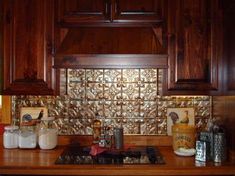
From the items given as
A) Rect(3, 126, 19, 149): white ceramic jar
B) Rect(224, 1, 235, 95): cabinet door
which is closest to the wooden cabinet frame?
Rect(3, 126, 19, 149): white ceramic jar

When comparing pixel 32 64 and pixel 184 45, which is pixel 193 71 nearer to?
pixel 184 45

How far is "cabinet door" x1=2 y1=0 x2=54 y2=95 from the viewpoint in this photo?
2.38m

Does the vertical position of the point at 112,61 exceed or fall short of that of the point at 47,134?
it exceeds it

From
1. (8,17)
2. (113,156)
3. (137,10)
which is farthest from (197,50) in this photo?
(8,17)

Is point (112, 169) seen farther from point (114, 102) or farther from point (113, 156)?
point (114, 102)

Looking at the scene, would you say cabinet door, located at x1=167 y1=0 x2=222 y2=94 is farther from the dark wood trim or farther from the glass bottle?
the glass bottle

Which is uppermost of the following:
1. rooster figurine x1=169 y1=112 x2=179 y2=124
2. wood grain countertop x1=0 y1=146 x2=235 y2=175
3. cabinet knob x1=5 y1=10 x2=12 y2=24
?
cabinet knob x1=5 y1=10 x2=12 y2=24

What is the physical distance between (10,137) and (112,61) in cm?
88

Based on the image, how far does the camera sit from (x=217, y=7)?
7.73ft

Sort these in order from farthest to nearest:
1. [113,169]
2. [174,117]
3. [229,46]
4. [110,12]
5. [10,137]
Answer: [174,117], [10,137], [110,12], [229,46], [113,169]

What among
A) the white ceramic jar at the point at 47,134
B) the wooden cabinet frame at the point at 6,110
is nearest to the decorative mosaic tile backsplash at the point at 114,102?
the wooden cabinet frame at the point at 6,110

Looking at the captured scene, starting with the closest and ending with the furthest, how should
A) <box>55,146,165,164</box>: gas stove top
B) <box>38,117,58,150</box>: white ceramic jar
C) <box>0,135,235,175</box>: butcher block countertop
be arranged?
<box>0,135,235,175</box>: butcher block countertop < <box>55,146,165,164</box>: gas stove top < <box>38,117,58,150</box>: white ceramic jar

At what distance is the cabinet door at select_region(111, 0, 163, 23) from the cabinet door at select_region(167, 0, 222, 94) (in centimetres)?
16

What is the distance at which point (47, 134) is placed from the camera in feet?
8.12
